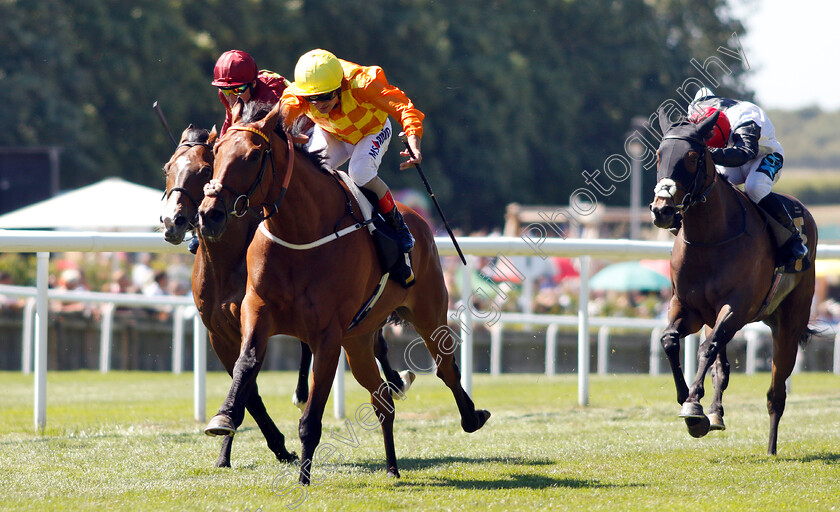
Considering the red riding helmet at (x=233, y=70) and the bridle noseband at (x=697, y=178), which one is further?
the bridle noseband at (x=697, y=178)

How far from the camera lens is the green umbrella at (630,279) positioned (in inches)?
704

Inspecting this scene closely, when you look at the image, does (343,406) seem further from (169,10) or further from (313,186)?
(169,10)

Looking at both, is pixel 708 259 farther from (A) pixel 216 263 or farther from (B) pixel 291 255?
(A) pixel 216 263

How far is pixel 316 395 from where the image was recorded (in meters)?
5.05

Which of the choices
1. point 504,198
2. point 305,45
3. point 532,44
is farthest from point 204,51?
point 532,44

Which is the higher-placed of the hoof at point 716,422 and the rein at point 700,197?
the rein at point 700,197

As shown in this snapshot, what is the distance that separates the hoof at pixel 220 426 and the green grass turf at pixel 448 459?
0.30 m

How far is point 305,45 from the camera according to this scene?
25.8 metres

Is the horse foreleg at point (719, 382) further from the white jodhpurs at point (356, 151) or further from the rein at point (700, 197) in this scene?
the white jodhpurs at point (356, 151)

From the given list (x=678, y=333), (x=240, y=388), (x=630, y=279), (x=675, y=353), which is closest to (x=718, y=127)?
(x=678, y=333)

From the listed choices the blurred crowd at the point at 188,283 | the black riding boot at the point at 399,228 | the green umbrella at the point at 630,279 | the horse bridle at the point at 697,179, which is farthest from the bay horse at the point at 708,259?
the green umbrella at the point at 630,279

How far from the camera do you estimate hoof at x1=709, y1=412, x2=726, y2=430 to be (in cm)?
591

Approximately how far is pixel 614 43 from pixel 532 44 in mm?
3175

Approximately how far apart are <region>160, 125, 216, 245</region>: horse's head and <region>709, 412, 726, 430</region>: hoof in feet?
9.42
